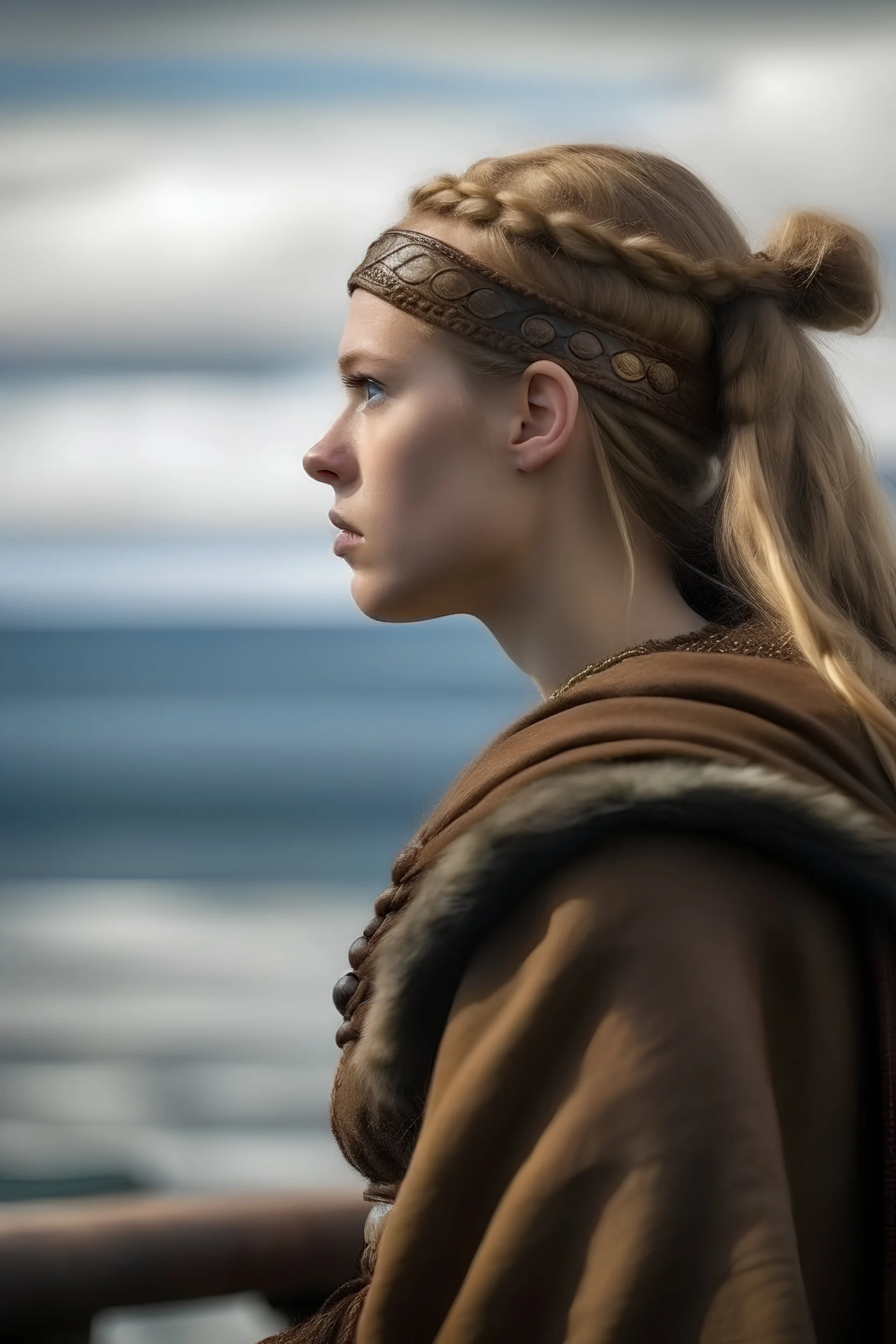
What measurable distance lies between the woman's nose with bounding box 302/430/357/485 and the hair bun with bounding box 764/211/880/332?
0.45 m

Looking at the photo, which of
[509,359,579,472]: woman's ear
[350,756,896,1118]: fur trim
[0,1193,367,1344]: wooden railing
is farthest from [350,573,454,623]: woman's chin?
[0,1193,367,1344]: wooden railing

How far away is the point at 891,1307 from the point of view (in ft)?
3.36

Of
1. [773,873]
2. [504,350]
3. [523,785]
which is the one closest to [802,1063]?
[773,873]

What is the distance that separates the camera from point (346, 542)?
1.45 meters

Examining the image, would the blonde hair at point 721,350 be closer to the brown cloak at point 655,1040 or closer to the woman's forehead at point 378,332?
the woman's forehead at point 378,332

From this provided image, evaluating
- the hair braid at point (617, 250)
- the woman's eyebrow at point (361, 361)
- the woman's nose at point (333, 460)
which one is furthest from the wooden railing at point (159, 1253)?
the hair braid at point (617, 250)

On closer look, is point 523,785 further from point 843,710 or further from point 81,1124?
point 81,1124

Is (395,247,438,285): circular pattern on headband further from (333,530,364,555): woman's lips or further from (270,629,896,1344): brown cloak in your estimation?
(270,629,896,1344): brown cloak

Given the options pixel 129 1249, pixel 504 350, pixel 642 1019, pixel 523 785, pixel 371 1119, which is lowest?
pixel 129 1249

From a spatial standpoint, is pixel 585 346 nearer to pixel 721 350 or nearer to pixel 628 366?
pixel 628 366

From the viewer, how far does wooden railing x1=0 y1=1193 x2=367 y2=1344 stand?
128cm

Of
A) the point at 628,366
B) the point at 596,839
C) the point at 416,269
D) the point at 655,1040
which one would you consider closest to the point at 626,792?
the point at 596,839

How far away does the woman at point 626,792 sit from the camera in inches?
38.5

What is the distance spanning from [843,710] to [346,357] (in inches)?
23.4
